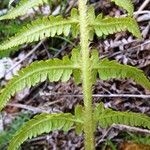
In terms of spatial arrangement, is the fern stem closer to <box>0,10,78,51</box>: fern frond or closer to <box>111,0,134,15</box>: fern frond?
<box>0,10,78,51</box>: fern frond

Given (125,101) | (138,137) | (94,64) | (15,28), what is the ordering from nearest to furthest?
(94,64), (138,137), (125,101), (15,28)

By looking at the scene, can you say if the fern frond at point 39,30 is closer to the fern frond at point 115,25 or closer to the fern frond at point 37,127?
the fern frond at point 115,25

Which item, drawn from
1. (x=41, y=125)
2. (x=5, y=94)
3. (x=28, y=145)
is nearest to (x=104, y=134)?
(x=28, y=145)

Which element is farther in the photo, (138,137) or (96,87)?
(96,87)

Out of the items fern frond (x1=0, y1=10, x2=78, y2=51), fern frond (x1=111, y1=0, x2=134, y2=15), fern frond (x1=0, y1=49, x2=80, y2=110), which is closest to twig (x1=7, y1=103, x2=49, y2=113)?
fern frond (x1=0, y1=49, x2=80, y2=110)

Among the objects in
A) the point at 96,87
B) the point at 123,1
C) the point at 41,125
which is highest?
the point at 96,87

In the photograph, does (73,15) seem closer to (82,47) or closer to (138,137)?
(82,47)

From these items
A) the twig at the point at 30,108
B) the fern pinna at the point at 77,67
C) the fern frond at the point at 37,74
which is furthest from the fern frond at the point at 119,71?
the twig at the point at 30,108

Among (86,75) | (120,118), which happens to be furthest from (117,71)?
(120,118)
